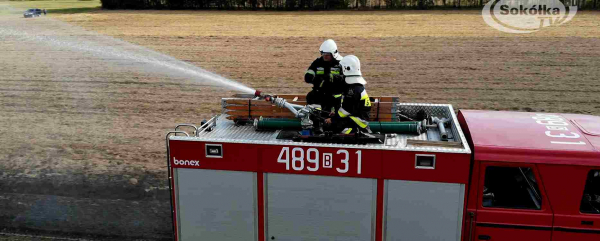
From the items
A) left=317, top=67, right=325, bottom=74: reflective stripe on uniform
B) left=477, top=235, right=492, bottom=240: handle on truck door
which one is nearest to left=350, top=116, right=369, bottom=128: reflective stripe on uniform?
left=317, top=67, right=325, bottom=74: reflective stripe on uniform

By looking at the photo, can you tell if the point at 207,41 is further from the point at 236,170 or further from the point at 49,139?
the point at 236,170

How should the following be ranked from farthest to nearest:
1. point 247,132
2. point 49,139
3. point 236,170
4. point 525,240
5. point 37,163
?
point 49,139 → point 37,163 → point 247,132 → point 236,170 → point 525,240

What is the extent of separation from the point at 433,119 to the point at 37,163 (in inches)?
319

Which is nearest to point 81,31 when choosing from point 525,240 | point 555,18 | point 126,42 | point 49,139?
point 126,42

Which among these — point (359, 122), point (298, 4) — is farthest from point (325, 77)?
point (298, 4)

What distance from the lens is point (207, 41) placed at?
89.2 feet

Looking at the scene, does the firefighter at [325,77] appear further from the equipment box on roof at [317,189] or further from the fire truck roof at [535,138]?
the fire truck roof at [535,138]

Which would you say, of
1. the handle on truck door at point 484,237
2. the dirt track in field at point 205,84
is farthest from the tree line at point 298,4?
the handle on truck door at point 484,237

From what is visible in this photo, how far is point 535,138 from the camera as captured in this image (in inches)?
211

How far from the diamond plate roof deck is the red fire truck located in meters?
0.03

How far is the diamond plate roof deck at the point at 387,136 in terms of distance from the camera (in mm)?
5307

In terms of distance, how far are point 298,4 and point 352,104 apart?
36.3m

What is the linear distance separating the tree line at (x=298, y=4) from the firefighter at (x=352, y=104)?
33.0 meters

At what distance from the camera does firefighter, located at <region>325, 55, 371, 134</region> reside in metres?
5.84
